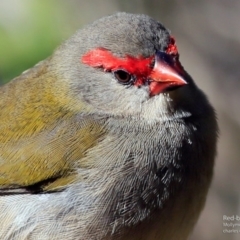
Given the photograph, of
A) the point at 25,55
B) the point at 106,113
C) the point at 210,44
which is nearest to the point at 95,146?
the point at 106,113

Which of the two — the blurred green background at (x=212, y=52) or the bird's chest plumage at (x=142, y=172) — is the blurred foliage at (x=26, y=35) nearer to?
the blurred green background at (x=212, y=52)

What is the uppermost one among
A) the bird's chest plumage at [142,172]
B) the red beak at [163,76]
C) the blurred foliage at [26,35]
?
the blurred foliage at [26,35]

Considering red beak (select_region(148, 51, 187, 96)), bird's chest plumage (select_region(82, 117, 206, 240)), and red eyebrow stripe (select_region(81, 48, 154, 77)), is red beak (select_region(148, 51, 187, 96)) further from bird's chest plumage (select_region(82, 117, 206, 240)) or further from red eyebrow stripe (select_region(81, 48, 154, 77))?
bird's chest plumage (select_region(82, 117, 206, 240))

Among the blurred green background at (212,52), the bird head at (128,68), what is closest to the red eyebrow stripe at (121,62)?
the bird head at (128,68)

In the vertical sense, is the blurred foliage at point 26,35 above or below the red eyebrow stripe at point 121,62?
above

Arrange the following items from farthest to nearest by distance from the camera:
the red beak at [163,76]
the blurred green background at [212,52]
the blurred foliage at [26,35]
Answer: the blurred green background at [212,52], the blurred foliage at [26,35], the red beak at [163,76]

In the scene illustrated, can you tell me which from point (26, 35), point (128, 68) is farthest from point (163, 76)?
point (26, 35)

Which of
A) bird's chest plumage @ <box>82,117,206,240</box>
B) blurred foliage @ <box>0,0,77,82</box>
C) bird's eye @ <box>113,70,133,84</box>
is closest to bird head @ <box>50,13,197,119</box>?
bird's eye @ <box>113,70,133,84</box>

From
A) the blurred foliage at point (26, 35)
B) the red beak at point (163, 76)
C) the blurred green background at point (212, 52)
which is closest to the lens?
the red beak at point (163, 76)
